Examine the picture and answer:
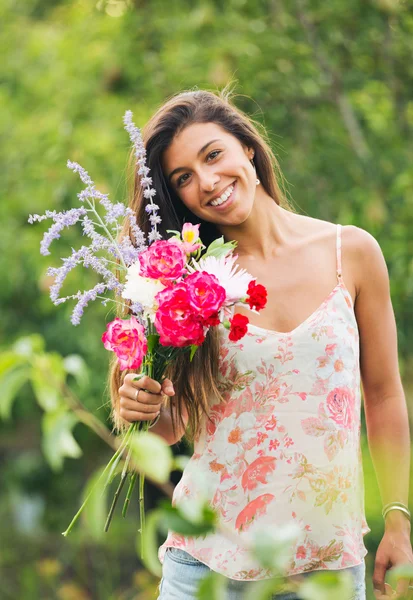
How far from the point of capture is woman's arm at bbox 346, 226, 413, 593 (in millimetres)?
1830

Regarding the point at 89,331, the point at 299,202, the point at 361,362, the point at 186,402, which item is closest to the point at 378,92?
the point at 299,202

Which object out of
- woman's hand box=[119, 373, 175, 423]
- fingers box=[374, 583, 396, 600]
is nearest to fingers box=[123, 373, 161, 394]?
woman's hand box=[119, 373, 175, 423]

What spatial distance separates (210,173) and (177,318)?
0.50 metres

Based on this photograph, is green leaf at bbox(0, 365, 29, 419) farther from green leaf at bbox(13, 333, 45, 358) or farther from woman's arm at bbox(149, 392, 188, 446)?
woman's arm at bbox(149, 392, 188, 446)

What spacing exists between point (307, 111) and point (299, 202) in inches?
20.9

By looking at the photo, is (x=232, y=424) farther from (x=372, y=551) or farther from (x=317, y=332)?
(x=372, y=551)

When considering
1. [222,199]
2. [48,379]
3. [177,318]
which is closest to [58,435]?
[48,379]

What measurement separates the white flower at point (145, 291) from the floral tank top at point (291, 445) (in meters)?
0.30

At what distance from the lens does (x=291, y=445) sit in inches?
68.8

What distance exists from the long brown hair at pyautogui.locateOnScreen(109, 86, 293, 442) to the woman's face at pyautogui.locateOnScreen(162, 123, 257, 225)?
0.03m

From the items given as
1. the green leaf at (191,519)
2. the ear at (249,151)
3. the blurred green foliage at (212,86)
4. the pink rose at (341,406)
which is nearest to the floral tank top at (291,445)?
the pink rose at (341,406)

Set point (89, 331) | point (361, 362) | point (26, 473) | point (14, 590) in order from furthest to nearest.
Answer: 1. point (26, 473)
2. point (14, 590)
3. point (89, 331)
4. point (361, 362)

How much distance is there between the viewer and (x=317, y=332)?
1.77 meters

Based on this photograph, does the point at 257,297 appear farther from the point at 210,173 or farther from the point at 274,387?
A: the point at 210,173
